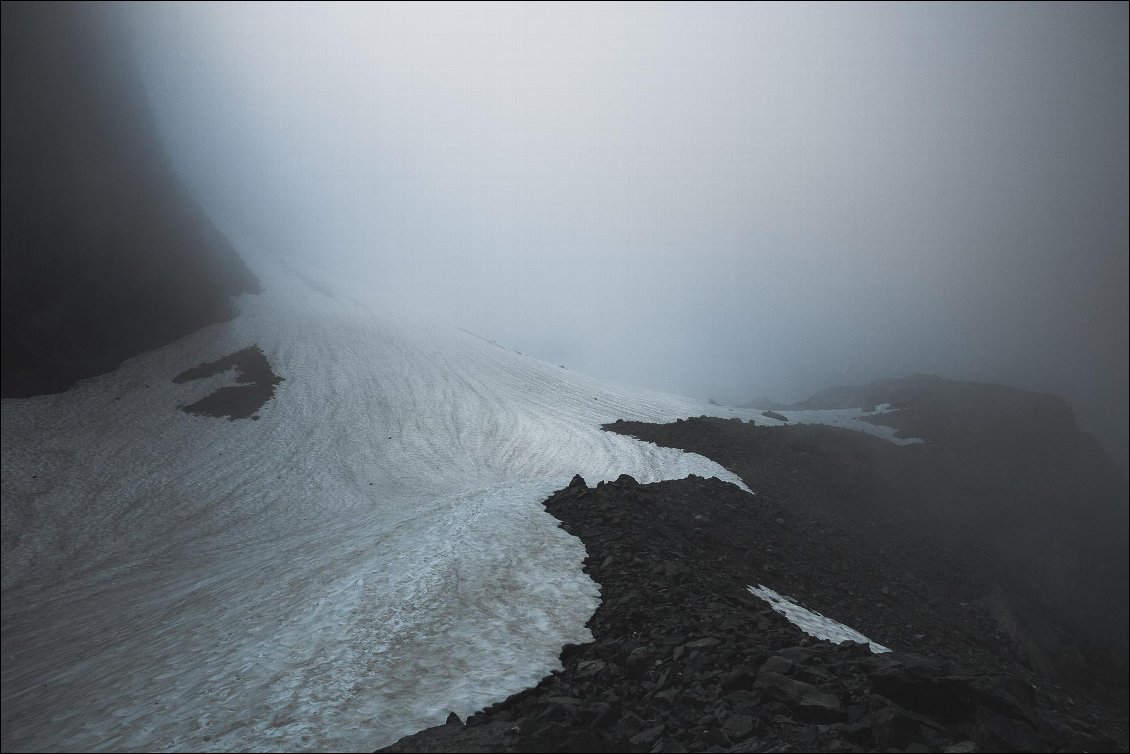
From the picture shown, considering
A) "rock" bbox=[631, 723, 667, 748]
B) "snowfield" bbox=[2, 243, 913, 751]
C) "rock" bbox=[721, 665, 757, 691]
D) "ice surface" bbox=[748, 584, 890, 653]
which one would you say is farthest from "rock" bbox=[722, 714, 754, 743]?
"ice surface" bbox=[748, 584, 890, 653]

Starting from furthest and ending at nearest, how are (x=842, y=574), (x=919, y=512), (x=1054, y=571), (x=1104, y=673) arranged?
(x=1054, y=571) < (x=919, y=512) < (x=1104, y=673) < (x=842, y=574)

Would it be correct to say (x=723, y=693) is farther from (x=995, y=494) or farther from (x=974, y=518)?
(x=995, y=494)

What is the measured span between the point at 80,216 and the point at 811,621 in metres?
43.1

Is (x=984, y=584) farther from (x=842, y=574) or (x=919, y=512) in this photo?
(x=842, y=574)

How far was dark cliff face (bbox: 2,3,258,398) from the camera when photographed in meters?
24.1

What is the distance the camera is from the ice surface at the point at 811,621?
11234mm

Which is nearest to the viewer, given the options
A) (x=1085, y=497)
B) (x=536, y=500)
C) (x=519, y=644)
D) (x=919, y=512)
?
(x=519, y=644)

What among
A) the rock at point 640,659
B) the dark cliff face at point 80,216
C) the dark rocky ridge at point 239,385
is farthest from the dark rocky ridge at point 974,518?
the dark cliff face at point 80,216

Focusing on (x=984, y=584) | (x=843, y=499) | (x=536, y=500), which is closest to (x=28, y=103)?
(x=536, y=500)

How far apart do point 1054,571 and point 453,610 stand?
4859 cm

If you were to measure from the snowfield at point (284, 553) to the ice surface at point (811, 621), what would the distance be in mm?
5300

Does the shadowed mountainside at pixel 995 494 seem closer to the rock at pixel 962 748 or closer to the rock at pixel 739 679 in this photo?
the rock at pixel 739 679

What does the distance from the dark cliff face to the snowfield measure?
2164 millimetres

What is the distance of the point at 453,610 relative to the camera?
30.5 feet
